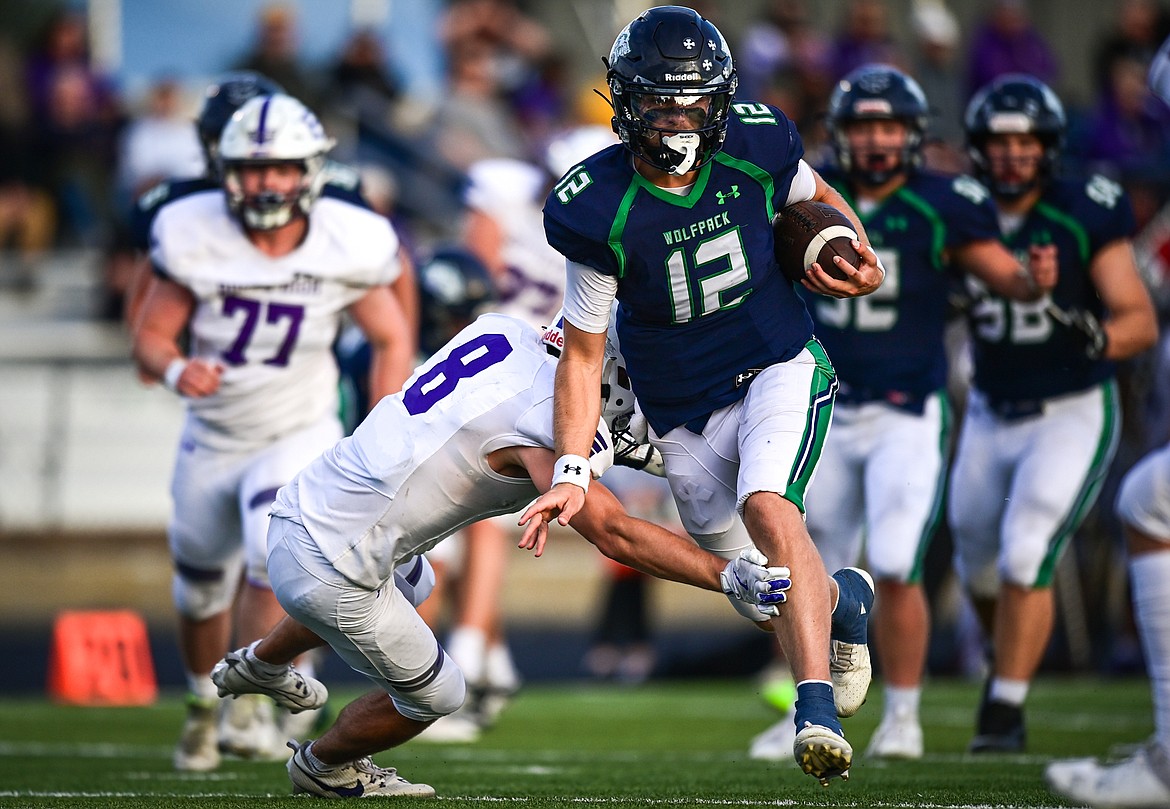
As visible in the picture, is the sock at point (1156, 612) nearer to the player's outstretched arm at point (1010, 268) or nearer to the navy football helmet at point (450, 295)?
the player's outstretched arm at point (1010, 268)

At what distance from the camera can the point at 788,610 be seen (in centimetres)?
430

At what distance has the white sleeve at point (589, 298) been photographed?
4566mm

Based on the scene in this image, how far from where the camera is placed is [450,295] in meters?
8.02

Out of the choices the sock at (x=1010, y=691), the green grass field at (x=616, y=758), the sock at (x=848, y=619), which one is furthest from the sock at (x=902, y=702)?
the sock at (x=848, y=619)

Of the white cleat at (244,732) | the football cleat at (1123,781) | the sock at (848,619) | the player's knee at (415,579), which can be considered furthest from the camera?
the white cleat at (244,732)

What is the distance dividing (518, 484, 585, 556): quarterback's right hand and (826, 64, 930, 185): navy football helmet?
2560 millimetres

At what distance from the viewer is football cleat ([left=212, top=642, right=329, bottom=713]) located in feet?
15.7

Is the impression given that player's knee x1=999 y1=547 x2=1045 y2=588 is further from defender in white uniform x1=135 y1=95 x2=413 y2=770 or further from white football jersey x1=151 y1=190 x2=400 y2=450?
white football jersey x1=151 y1=190 x2=400 y2=450

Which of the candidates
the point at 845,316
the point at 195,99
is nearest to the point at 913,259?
the point at 845,316

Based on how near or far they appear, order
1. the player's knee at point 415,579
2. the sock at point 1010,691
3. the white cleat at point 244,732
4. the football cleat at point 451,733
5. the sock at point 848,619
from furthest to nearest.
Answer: the football cleat at point 451,733 → the sock at point 1010,691 → the white cleat at point 244,732 → the player's knee at point 415,579 → the sock at point 848,619

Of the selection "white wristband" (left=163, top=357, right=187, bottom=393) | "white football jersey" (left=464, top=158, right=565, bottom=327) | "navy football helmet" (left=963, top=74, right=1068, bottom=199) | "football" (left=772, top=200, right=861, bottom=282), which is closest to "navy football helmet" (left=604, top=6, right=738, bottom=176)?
"football" (left=772, top=200, right=861, bottom=282)

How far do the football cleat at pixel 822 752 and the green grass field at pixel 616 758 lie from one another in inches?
20.1

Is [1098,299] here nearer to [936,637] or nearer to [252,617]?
[252,617]

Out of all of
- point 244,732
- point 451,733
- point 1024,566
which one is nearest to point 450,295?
point 451,733
